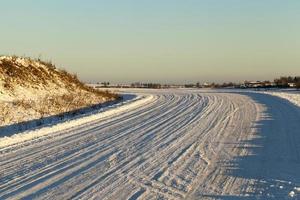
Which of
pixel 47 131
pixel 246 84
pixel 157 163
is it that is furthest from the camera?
pixel 246 84

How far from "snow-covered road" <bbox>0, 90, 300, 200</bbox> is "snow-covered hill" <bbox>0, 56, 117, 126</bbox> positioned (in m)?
5.79

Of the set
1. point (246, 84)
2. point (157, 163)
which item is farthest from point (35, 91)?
point (246, 84)

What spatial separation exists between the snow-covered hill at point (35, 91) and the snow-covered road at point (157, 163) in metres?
5.79

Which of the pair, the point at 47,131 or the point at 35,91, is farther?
the point at 35,91

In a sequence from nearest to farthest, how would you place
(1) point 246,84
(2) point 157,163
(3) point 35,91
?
(2) point 157,163
(3) point 35,91
(1) point 246,84

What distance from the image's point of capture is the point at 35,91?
2961 centimetres

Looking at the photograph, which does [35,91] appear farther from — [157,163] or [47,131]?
[157,163]

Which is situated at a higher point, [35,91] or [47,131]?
[35,91]

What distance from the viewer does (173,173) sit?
9.73m

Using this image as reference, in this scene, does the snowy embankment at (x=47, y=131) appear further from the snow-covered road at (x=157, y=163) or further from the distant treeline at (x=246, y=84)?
the distant treeline at (x=246, y=84)

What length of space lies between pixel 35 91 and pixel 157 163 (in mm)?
20166

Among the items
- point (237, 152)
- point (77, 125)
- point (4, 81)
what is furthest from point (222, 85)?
point (237, 152)

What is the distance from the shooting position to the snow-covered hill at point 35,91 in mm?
22906

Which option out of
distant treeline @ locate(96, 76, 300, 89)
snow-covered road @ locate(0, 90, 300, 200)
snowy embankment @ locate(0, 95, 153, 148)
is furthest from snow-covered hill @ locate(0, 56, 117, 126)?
distant treeline @ locate(96, 76, 300, 89)
